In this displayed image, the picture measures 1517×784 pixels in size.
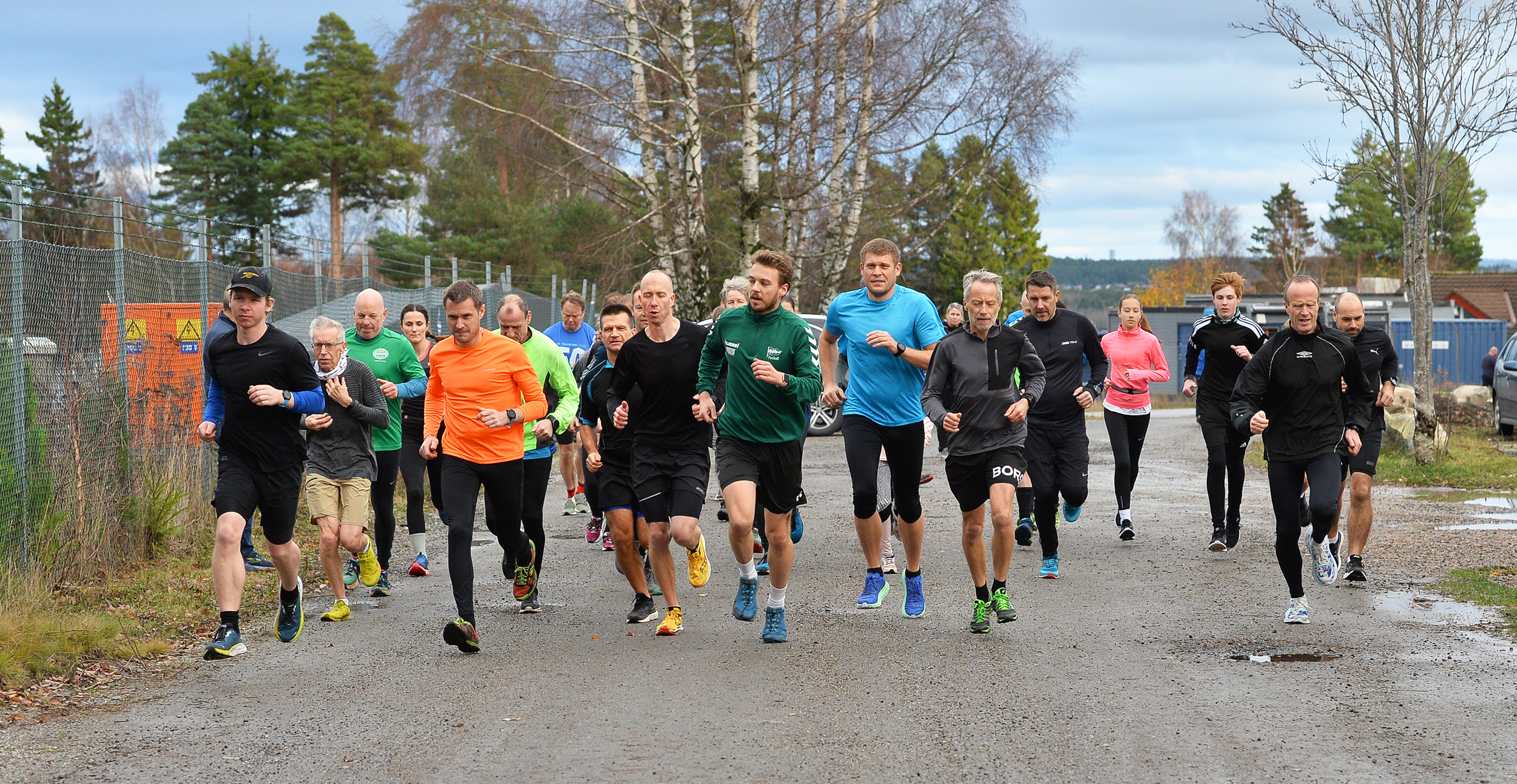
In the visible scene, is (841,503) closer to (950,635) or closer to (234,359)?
(950,635)

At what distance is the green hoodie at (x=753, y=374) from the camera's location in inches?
287

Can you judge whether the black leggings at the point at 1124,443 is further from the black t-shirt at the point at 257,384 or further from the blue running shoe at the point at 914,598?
the black t-shirt at the point at 257,384

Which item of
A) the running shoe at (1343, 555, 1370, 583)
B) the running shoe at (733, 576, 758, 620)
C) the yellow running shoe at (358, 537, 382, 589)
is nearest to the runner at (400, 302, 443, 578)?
the yellow running shoe at (358, 537, 382, 589)

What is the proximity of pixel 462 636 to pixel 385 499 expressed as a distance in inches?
105

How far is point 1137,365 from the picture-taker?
1132cm

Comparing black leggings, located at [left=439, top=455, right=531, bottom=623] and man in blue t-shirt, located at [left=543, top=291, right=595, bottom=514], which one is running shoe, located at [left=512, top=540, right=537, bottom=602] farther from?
man in blue t-shirt, located at [left=543, top=291, right=595, bottom=514]

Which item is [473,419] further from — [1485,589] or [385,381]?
[1485,589]

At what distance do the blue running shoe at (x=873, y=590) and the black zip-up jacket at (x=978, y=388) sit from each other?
885mm

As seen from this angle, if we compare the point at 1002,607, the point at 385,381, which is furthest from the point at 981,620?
the point at 385,381

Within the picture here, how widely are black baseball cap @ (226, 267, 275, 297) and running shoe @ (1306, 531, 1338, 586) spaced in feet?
21.0

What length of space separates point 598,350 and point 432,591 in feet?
6.61

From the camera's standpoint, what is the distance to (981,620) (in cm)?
753

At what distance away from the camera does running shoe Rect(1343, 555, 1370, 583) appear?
29.3ft

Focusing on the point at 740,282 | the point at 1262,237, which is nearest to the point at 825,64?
the point at 740,282
